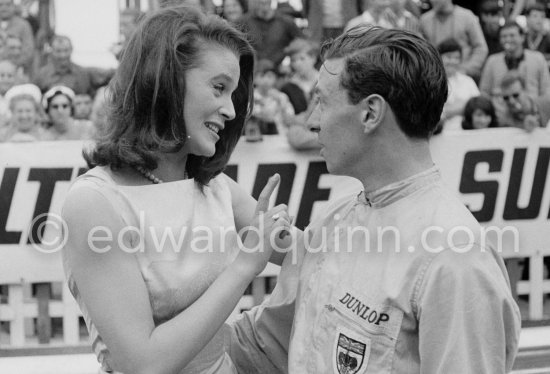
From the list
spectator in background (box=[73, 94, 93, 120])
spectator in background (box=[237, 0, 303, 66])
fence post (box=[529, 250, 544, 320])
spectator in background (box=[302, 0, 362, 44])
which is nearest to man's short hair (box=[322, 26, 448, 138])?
fence post (box=[529, 250, 544, 320])

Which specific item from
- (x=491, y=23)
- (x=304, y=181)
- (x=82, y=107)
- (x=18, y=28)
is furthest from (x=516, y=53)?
(x=18, y=28)

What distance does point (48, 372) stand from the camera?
4145 mm

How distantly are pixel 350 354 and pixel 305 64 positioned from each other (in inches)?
181

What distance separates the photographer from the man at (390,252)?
1.79 m

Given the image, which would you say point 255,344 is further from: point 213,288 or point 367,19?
point 367,19

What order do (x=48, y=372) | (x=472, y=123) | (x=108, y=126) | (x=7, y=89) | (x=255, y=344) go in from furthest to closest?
(x=7, y=89) < (x=472, y=123) < (x=48, y=372) < (x=255, y=344) < (x=108, y=126)

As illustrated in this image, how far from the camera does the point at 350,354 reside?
76.9 inches

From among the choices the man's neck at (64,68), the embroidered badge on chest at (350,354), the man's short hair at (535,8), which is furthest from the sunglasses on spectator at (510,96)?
the embroidered badge on chest at (350,354)

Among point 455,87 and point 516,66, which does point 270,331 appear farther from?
point 516,66

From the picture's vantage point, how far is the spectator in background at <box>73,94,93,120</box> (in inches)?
245

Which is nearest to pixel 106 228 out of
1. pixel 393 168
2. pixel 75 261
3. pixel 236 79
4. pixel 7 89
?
pixel 75 261

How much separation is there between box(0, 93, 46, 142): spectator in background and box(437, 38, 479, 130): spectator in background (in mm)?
2425

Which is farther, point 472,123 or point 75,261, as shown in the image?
point 472,123

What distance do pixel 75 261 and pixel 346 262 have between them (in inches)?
22.9
